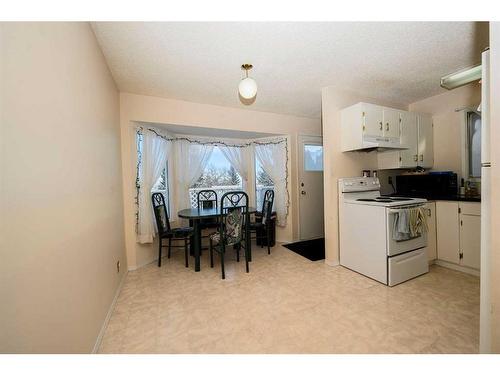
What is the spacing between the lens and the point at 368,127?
2607 millimetres

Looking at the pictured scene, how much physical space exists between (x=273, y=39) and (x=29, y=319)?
233 cm

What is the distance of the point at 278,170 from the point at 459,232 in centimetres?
262

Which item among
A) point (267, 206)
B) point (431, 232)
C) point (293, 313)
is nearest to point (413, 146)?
point (431, 232)

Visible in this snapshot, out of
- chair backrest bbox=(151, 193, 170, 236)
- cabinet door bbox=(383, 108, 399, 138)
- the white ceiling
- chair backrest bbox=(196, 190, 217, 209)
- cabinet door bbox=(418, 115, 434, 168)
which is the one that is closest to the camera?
the white ceiling

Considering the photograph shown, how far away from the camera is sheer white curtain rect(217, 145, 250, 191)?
13.1 ft

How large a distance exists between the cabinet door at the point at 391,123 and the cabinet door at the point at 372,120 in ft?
0.32

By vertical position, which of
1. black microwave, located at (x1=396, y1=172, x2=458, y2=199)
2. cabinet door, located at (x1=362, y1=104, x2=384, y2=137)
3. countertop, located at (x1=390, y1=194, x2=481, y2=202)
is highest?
cabinet door, located at (x1=362, y1=104, x2=384, y2=137)

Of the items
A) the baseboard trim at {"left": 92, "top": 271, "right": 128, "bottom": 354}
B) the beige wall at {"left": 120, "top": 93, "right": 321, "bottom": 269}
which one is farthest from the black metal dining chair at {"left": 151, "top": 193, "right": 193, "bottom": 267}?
the baseboard trim at {"left": 92, "top": 271, "right": 128, "bottom": 354}

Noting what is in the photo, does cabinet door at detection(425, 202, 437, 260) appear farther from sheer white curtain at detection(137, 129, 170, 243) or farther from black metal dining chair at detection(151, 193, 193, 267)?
sheer white curtain at detection(137, 129, 170, 243)

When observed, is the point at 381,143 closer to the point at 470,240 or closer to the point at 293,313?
the point at 470,240

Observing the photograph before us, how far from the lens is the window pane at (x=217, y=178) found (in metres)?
3.77

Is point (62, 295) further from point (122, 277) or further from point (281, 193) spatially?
point (281, 193)

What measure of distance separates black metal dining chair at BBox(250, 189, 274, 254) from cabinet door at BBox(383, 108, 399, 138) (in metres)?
1.88
